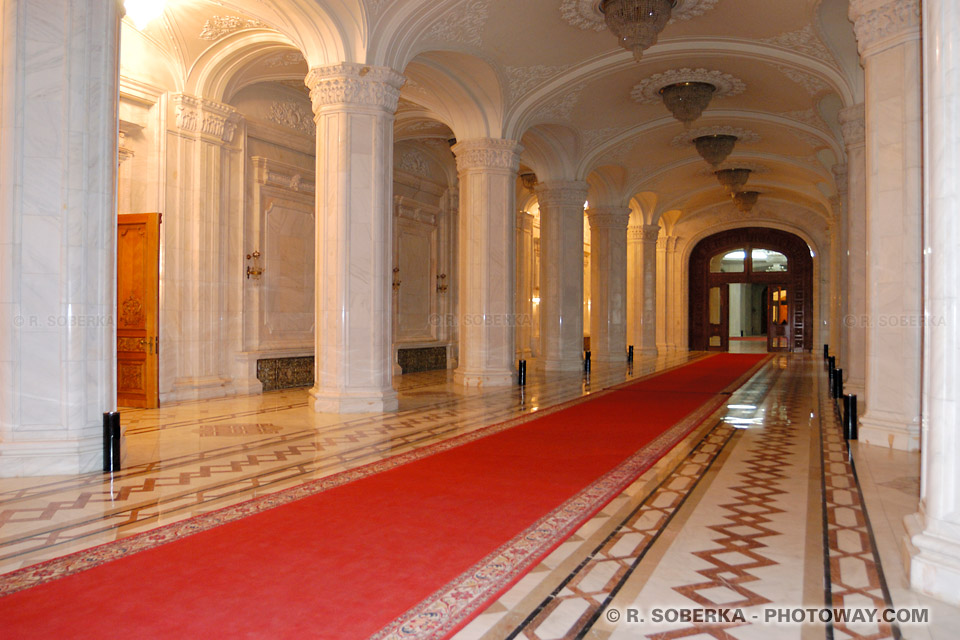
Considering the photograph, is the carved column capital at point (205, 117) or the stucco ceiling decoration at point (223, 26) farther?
the carved column capital at point (205, 117)

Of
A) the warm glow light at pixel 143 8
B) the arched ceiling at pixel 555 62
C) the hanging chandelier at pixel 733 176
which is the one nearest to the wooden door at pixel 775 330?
the hanging chandelier at pixel 733 176

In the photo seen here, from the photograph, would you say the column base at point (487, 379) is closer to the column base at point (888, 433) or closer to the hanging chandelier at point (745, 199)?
the column base at point (888, 433)

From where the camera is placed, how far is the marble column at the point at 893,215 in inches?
220

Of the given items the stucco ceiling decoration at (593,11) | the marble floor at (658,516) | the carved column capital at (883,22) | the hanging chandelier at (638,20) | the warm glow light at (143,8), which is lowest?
the marble floor at (658,516)

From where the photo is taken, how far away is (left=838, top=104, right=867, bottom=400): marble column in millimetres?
8469

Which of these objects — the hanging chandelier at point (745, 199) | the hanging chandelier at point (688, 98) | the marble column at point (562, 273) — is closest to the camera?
the hanging chandelier at point (688, 98)

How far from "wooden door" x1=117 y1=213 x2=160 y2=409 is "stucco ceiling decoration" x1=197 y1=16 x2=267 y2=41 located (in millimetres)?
2658

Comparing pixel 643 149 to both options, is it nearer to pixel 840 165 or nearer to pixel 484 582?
pixel 840 165

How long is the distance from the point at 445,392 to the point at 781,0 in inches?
286

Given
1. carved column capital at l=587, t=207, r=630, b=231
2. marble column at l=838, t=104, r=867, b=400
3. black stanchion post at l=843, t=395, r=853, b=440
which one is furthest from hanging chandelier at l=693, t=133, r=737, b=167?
black stanchion post at l=843, t=395, r=853, b=440

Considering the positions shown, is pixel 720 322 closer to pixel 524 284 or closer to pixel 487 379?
pixel 524 284

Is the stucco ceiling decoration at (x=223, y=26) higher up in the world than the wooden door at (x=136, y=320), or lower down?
higher up

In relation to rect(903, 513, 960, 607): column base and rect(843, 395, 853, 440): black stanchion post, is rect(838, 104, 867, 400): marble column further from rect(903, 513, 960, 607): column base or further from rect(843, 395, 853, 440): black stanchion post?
rect(903, 513, 960, 607): column base

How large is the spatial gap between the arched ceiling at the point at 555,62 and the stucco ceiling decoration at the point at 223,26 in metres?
0.02
